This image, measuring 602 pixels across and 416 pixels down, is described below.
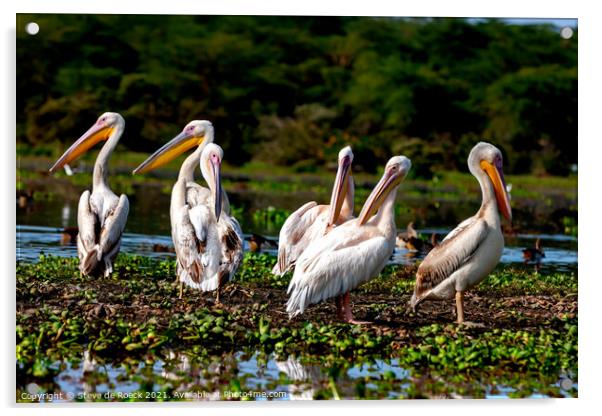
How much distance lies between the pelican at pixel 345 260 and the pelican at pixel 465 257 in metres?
0.36

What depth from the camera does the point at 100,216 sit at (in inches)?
369

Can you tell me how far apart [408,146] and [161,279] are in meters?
6.12

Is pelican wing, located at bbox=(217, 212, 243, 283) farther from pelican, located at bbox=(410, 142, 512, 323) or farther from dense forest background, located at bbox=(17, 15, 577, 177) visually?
dense forest background, located at bbox=(17, 15, 577, 177)

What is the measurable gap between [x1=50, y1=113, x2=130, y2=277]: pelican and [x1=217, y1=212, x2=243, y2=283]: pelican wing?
99cm

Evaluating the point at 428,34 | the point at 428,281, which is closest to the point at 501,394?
the point at 428,281

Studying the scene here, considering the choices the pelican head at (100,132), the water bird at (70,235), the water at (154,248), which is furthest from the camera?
the water bird at (70,235)

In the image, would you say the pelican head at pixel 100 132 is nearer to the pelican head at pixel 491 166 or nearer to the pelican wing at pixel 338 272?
the pelican wing at pixel 338 272

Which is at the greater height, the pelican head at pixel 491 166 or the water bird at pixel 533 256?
the pelican head at pixel 491 166

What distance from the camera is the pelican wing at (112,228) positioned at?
9227 mm

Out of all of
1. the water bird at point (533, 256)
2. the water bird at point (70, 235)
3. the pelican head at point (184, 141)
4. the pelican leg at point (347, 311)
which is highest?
the pelican head at point (184, 141)

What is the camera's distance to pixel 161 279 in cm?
957

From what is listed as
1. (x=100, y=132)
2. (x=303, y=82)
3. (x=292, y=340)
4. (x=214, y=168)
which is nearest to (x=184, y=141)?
(x=100, y=132)

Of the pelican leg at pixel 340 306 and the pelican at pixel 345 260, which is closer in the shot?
the pelican at pixel 345 260

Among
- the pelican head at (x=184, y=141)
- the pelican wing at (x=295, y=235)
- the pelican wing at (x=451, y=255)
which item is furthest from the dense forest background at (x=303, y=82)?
the pelican wing at (x=451, y=255)
